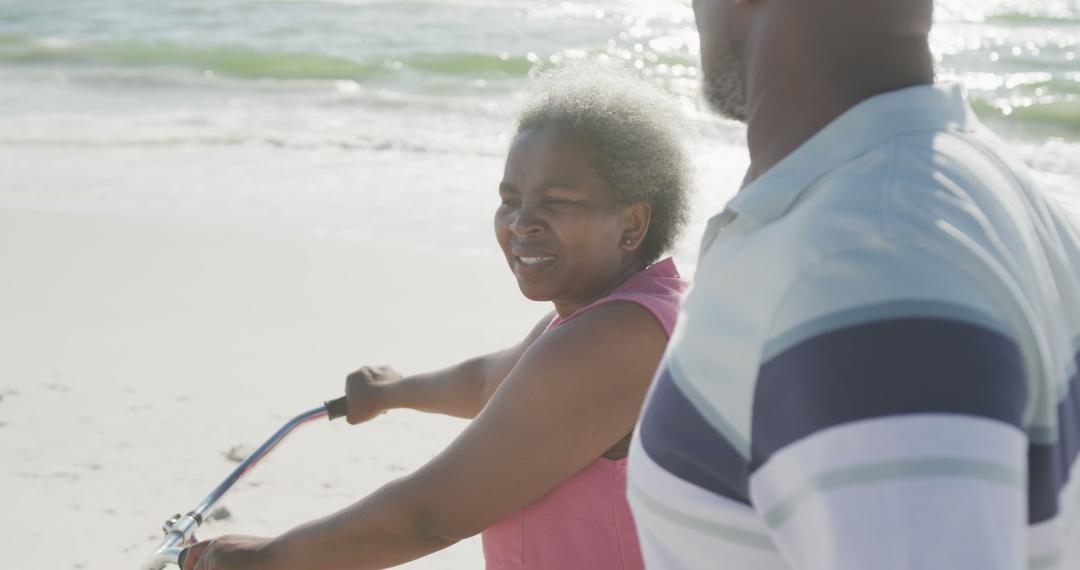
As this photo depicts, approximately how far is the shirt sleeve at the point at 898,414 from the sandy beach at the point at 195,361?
2.63m

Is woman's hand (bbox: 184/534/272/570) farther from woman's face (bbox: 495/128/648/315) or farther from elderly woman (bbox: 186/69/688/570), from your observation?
woman's face (bbox: 495/128/648/315)

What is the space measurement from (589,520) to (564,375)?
0.91ft

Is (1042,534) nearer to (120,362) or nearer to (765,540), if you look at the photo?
(765,540)

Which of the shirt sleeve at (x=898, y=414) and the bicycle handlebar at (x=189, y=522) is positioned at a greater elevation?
the shirt sleeve at (x=898, y=414)

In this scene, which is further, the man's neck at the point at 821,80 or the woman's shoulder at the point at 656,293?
the woman's shoulder at the point at 656,293

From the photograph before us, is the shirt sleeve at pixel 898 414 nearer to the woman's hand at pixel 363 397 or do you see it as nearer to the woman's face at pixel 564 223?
the woman's face at pixel 564 223

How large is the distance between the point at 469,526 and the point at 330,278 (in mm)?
3742

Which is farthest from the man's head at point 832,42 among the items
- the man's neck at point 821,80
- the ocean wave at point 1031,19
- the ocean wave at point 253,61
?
the ocean wave at point 1031,19

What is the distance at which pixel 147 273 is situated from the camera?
5703 millimetres

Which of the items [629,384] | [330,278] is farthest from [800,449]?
[330,278]

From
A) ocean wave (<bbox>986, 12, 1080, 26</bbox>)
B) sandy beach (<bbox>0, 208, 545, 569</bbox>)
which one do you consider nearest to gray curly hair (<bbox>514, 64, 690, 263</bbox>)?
sandy beach (<bbox>0, 208, 545, 569</bbox>)

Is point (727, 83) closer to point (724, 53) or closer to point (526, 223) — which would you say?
point (724, 53)

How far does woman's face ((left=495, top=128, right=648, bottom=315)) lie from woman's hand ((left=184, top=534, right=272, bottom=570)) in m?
0.66

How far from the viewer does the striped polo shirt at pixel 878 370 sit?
87 centimetres
